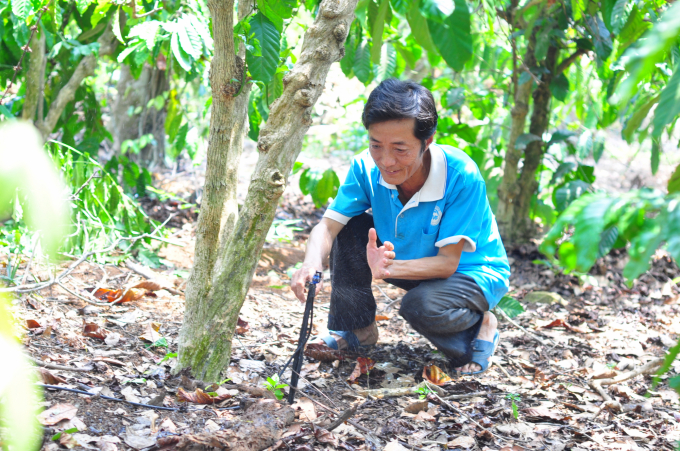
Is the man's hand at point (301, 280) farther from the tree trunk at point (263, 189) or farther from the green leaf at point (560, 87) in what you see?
the green leaf at point (560, 87)

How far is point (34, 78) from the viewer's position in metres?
2.95

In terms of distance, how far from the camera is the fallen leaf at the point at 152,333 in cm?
210

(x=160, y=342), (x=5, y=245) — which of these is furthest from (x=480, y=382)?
(x=5, y=245)

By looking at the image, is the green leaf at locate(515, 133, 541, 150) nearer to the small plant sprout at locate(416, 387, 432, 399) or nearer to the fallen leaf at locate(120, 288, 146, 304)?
the small plant sprout at locate(416, 387, 432, 399)

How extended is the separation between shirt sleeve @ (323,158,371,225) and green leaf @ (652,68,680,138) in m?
1.52

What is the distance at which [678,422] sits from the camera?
6.00 feet

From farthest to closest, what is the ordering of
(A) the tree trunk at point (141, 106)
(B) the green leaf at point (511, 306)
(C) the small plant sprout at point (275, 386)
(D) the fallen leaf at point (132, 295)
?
1. (A) the tree trunk at point (141, 106)
2. (B) the green leaf at point (511, 306)
3. (D) the fallen leaf at point (132, 295)
4. (C) the small plant sprout at point (275, 386)

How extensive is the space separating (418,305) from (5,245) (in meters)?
2.03

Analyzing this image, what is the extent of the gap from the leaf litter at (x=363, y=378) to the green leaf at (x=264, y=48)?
952mm

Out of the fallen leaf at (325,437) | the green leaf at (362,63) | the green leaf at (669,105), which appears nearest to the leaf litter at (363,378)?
the fallen leaf at (325,437)

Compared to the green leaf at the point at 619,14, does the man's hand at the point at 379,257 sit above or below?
below

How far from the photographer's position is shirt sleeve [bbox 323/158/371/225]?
2275 mm

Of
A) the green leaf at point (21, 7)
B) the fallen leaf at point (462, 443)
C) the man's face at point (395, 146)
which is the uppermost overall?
the green leaf at point (21, 7)

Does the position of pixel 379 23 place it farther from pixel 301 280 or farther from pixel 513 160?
pixel 513 160
